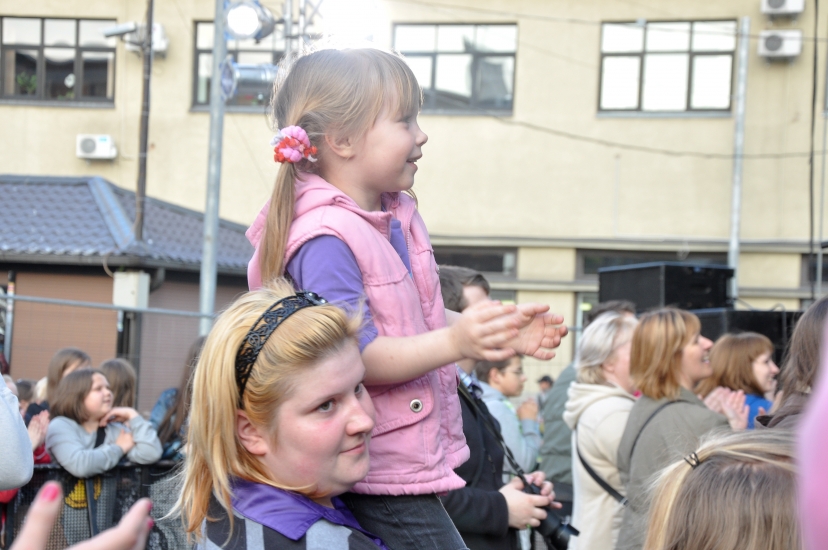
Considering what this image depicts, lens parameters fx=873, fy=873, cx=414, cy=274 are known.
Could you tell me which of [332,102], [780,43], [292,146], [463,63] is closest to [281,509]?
[292,146]

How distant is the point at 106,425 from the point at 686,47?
1281 cm

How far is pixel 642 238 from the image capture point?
583 inches

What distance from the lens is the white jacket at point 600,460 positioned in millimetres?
4156

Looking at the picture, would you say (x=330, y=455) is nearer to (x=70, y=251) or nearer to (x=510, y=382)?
(x=510, y=382)

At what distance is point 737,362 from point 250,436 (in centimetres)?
415

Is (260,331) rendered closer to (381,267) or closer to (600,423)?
(381,267)

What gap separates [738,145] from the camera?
1420 centimetres

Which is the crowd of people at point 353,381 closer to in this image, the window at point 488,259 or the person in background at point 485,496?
the person in background at point 485,496

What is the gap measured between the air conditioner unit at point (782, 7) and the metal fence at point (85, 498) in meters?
12.8

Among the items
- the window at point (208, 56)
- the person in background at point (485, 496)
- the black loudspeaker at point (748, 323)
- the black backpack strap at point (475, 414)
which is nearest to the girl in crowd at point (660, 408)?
the person in background at point (485, 496)

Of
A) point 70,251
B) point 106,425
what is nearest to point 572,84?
point 70,251

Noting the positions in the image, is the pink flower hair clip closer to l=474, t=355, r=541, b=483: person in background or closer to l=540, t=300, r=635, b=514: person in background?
l=474, t=355, r=541, b=483: person in background

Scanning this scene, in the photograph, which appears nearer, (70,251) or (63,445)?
(63,445)

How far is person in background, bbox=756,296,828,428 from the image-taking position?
8.71ft
